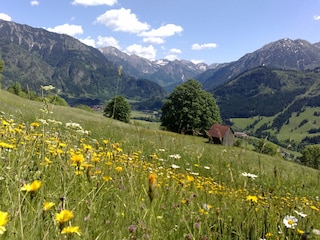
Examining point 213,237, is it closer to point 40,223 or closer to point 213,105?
point 40,223

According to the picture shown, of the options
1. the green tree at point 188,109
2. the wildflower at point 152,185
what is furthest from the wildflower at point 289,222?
the green tree at point 188,109

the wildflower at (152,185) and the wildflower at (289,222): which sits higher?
the wildflower at (152,185)

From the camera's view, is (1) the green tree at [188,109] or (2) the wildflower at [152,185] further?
(1) the green tree at [188,109]

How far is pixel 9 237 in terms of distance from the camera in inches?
72.6

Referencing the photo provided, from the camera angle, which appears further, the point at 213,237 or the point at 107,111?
the point at 107,111

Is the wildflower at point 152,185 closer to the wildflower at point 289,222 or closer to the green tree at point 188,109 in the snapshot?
the wildflower at point 289,222

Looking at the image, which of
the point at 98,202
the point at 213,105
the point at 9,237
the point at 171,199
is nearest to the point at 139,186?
the point at 171,199

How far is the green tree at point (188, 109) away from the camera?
211 ft

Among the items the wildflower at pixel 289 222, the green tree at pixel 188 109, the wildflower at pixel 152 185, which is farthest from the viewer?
the green tree at pixel 188 109

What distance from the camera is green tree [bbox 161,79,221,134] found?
6444 cm

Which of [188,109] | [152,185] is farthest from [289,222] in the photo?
[188,109]

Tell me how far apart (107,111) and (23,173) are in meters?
82.4

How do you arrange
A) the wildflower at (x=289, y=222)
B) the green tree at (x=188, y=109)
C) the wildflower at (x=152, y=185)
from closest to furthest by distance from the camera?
the wildflower at (x=152, y=185), the wildflower at (x=289, y=222), the green tree at (x=188, y=109)

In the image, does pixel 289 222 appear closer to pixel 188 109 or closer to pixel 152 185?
pixel 152 185
